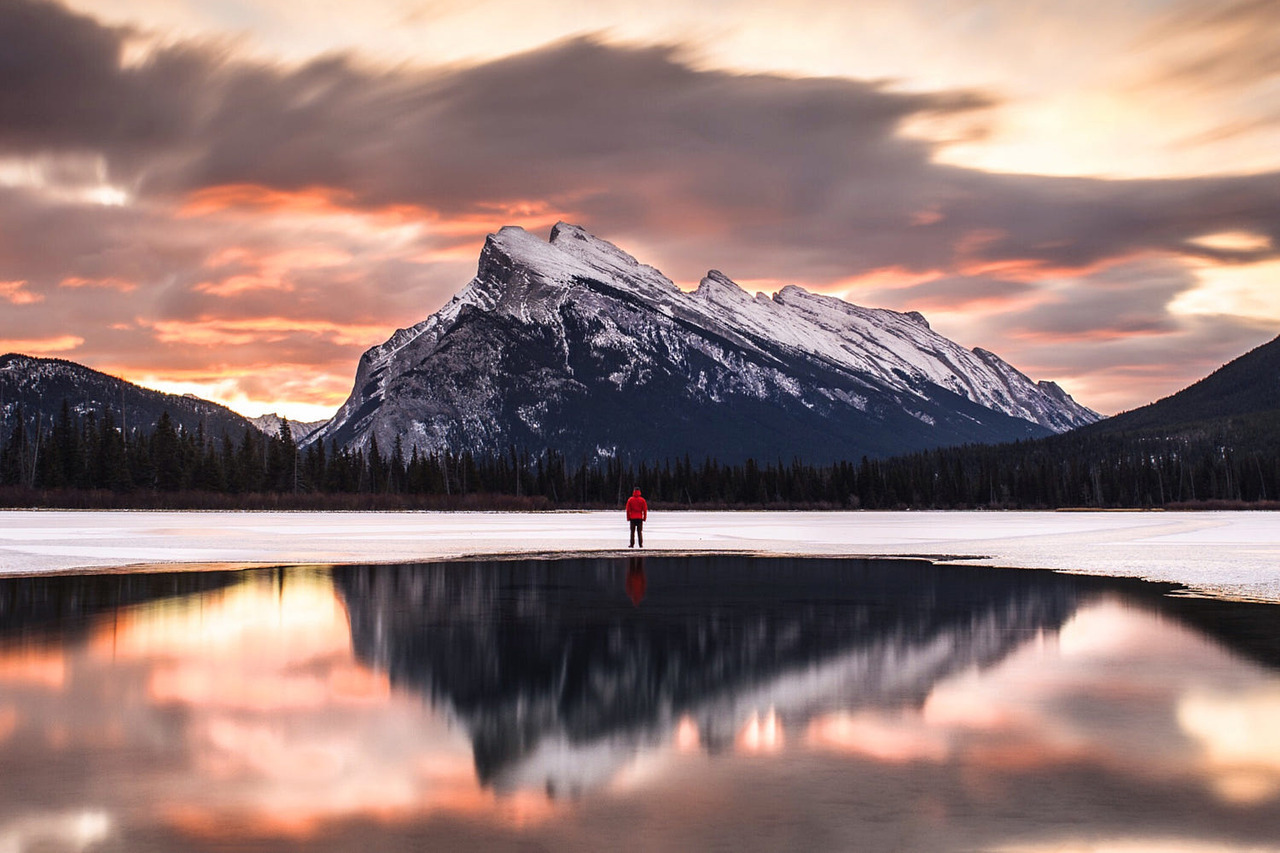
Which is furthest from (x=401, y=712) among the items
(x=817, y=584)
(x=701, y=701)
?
(x=817, y=584)

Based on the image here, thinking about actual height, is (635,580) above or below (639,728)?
above

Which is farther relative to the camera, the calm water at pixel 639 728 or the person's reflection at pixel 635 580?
the person's reflection at pixel 635 580

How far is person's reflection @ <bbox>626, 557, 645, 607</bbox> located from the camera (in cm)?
2731

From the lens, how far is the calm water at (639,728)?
8.79 metres

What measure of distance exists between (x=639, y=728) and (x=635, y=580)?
20.4 m

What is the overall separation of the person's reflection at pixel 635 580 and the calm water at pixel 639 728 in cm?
313

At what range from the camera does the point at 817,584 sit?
1228 inches

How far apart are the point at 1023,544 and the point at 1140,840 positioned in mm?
50277

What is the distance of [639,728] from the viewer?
12.4 metres

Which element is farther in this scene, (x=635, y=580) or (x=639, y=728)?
(x=635, y=580)

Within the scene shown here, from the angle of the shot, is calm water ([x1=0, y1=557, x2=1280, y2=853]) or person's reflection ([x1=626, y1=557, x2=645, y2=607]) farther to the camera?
person's reflection ([x1=626, y1=557, x2=645, y2=607])

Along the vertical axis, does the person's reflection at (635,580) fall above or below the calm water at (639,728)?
above

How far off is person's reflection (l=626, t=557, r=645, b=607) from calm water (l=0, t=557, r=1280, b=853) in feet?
10.3

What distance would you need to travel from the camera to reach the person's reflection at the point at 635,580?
89.6 feet
